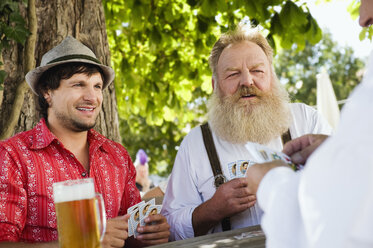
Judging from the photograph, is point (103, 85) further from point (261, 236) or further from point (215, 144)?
point (261, 236)

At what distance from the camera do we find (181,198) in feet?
9.70

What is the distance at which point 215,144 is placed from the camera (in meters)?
3.09

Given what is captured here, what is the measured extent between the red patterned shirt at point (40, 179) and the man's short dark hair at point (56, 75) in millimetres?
275

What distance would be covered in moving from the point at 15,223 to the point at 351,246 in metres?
1.85

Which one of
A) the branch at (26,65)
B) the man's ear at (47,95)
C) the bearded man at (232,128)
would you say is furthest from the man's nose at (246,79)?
the branch at (26,65)

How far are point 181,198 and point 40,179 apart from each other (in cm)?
89

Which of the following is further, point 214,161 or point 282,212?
point 214,161

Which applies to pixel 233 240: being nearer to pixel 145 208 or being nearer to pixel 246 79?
pixel 145 208

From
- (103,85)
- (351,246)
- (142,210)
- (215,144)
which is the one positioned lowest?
(351,246)

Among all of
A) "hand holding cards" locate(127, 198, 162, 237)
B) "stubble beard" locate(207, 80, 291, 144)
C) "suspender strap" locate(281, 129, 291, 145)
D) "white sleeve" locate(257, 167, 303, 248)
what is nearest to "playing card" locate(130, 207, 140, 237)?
"hand holding cards" locate(127, 198, 162, 237)

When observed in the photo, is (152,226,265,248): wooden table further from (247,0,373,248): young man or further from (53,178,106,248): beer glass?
(247,0,373,248): young man

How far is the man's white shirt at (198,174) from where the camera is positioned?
2.78 meters

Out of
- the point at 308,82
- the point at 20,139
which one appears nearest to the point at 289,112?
the point at 20,139

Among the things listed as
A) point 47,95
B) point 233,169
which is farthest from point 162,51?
point 233,169
